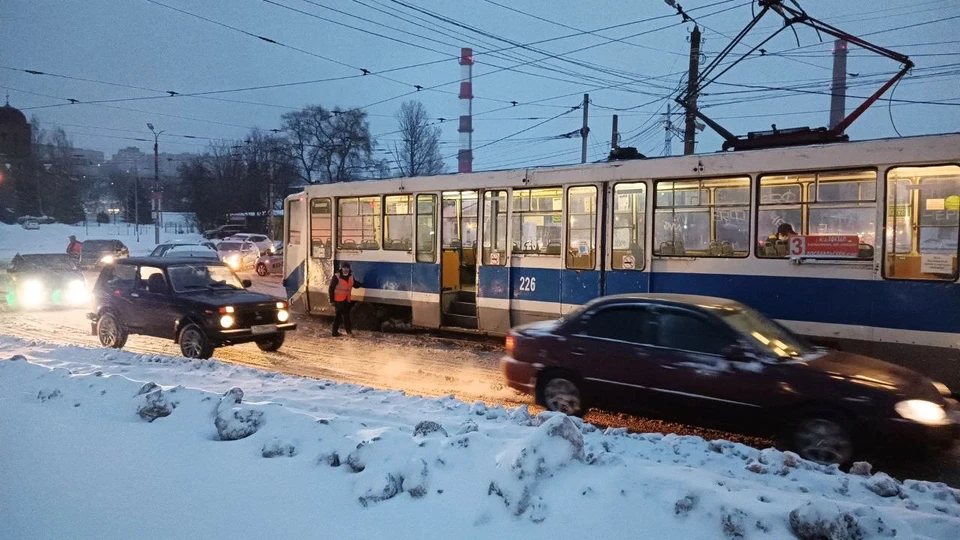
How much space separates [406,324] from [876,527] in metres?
12.7

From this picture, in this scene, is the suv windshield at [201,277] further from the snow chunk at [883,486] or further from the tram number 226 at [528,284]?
the snow chunk at [883,486]

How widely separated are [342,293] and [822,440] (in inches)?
417

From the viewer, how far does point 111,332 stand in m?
12.4

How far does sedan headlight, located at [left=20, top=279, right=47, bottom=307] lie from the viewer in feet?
67.7

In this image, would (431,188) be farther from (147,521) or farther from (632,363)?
(147,521)

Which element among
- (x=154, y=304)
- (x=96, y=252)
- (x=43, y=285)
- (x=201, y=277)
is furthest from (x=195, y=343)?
(x=96, y=252)

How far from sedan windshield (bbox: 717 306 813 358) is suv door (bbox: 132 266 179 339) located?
903cm

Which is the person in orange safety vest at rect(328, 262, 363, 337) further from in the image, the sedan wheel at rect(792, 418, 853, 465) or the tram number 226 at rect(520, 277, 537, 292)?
the sedan wheel at rect(792, 418, 853, 465)

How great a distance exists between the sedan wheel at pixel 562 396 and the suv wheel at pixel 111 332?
28.3ft

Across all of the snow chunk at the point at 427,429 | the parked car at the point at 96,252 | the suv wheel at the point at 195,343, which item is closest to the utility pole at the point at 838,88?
the suv wheel at the point at 195,343

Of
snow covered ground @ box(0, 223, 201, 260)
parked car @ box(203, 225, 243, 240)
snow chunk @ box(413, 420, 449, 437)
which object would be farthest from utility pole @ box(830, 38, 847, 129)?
parked car @ box(203, 225, 243, 240)

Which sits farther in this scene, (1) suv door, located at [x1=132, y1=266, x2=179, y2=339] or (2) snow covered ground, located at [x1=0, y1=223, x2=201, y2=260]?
(2) snow covered ground, located at [x1=0, y1=223, x2=201, y2=260]

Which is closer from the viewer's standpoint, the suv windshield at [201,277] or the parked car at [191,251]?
the suv windshield at [201,277]

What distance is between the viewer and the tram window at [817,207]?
9.02 metres
